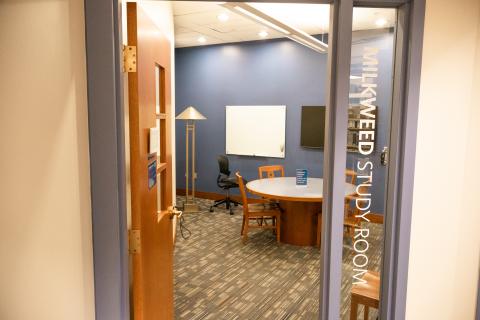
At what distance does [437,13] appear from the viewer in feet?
4.66

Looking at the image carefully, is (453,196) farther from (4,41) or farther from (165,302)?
(4,41)

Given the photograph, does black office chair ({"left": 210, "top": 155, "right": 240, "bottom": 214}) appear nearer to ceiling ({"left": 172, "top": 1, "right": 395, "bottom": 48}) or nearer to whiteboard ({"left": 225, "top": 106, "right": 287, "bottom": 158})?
whiteboard ({"left": 225, "top": 106, "right": 287, "bottom": 158})

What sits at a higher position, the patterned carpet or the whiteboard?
the whiteboard

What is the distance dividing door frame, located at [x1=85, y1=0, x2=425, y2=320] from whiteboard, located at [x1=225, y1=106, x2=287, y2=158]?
4.67m

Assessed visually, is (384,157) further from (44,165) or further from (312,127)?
(312,127)

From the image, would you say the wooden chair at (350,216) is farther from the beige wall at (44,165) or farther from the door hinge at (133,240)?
the beige wall at (44,165)

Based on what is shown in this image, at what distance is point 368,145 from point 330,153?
225 millimetres

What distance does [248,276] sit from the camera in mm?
3568

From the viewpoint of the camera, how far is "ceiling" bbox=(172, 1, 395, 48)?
4.19m

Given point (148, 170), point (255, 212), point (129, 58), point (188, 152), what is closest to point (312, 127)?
point (255, 212)

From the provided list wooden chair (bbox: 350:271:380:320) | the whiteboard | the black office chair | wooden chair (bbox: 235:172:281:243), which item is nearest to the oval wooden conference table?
wooden chair (bbox: 235:172:281:243)

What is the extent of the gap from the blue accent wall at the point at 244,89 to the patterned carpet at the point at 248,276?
5.71 feet

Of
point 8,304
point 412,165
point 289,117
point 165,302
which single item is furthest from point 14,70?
point 289,117

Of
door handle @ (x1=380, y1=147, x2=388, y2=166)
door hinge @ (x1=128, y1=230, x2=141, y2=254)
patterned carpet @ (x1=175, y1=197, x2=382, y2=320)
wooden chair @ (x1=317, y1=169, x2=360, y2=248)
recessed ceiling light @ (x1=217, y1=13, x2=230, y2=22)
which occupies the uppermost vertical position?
recessed ceiling light @ (x1=217, y1=13, x2=230, y2=22)
